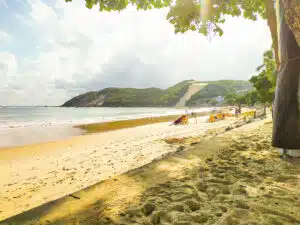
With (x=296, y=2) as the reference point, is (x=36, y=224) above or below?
below

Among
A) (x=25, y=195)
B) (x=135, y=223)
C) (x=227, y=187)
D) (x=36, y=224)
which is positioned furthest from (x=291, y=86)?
(x=25, y=195)

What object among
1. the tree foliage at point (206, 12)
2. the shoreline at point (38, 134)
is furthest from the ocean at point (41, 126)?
the tree foliage at point (206, 12)

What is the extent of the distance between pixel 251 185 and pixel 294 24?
8.15 feet

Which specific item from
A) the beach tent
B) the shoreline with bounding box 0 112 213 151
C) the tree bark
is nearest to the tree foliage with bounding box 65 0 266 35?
the tree bark

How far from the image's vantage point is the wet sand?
209 cm

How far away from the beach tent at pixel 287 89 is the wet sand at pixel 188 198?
0.60 meters

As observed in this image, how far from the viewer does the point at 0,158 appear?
984 centimetres

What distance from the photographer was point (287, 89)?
3.51 meters

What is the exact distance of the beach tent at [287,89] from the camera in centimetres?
341

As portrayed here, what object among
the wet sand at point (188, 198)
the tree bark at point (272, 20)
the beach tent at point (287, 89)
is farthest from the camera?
the tree bark at point (272, 20)

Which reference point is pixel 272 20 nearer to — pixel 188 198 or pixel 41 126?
pixel 188 198

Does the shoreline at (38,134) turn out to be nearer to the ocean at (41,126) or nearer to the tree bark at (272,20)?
the ocean at (41,126)

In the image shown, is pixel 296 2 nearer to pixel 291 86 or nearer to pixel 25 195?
pixel 291 86

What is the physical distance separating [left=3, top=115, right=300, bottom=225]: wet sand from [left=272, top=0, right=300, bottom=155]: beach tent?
0.60 meters
